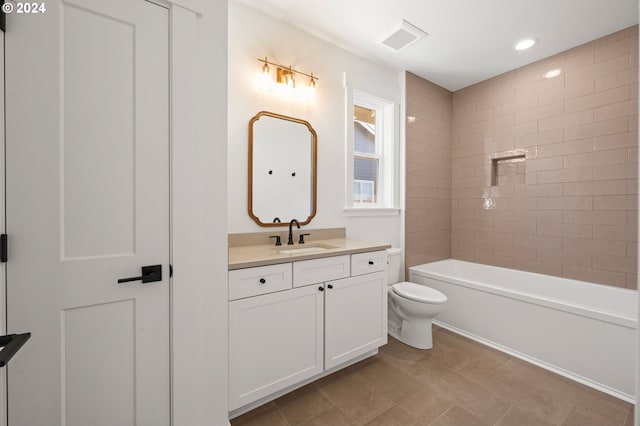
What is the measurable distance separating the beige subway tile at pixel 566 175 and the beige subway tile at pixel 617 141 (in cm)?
21

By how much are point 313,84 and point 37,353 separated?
234 cm

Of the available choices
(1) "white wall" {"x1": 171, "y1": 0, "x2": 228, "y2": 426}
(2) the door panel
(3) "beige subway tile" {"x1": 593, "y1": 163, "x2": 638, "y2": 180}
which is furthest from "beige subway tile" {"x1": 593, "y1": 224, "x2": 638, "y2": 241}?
(2) the door panel

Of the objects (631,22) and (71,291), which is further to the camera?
(631,22)

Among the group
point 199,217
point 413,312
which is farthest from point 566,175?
point 199,217

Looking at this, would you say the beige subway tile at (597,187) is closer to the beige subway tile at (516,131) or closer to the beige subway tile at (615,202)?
the beige subway tile at (615,202)

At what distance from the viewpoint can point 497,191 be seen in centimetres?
307

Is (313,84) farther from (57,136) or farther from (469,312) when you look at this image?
(469,312)

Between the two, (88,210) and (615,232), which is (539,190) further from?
(88,210)

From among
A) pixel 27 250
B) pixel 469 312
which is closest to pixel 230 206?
pixel 27 250

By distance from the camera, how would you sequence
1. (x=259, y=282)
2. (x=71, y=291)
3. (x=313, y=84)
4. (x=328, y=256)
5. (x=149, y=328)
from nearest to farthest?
(x=71, y=291), (x=149, y=328), (x=259, y=282), (x=328, y=256), (x=313, y=84)

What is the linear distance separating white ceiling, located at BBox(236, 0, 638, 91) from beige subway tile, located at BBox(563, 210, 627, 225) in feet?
5.08

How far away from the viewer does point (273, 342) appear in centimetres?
158

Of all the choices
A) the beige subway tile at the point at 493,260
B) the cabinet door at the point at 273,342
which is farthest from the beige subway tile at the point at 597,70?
the cabinet door at the point at 273,342

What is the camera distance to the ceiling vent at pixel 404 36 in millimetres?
2221
